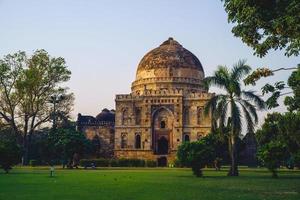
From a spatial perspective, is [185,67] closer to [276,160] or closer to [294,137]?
[294,137]

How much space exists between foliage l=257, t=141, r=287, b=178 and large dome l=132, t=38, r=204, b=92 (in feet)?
89.8

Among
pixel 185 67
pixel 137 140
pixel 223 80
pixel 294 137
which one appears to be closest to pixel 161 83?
pixel 185 67

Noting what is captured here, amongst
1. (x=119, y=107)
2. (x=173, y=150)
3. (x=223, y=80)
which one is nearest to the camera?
(x=223, y=80)

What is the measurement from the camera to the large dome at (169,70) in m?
51.4

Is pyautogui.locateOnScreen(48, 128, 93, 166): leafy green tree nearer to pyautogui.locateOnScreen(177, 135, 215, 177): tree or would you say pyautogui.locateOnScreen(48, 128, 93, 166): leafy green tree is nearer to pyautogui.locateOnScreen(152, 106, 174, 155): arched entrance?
pyautogui.locateOnScreen(152, 106, 174, 155): arched entrance

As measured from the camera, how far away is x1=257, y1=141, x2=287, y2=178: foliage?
77.2 feet

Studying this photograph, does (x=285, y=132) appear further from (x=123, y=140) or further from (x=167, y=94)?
(x=123, y=140)

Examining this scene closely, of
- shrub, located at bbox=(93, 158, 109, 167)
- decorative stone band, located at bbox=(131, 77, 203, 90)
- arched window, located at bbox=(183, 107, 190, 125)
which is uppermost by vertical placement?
decorative stone band, located at bbox=(131, 77, 203, 90)

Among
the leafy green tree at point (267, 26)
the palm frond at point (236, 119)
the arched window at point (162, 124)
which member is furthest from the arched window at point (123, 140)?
the leafy green tree at point (267, 26)

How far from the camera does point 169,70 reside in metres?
51.6

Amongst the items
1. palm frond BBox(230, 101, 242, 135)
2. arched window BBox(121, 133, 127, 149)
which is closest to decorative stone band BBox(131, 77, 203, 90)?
arched window BBox(121, 133, 127, 149)

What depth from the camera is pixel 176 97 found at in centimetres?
4744

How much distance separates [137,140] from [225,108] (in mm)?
24019

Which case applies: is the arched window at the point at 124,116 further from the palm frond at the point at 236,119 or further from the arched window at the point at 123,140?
the palm frond at the point at 236,119
